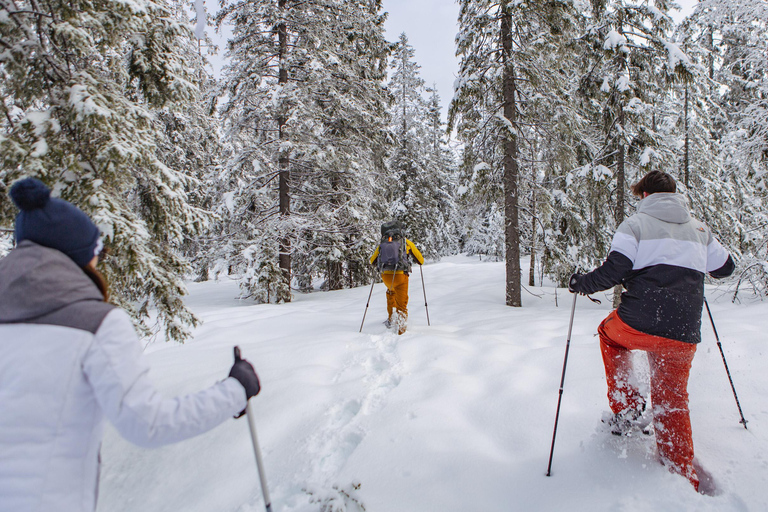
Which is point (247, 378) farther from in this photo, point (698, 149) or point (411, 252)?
point (698, 149)

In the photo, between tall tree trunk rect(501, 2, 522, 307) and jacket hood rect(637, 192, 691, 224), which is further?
tall tree trunk rect(501, 2, 522, 307)

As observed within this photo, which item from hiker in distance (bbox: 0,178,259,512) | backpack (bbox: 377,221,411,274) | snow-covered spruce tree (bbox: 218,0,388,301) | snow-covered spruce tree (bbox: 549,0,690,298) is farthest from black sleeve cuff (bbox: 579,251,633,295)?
snow-covered spruce tree (bbox: 218,0,388,301)

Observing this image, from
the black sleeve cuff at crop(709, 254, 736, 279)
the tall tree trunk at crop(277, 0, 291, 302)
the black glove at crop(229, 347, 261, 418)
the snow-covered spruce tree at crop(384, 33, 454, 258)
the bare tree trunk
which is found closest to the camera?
the black glove at crop(229, 347, 261, 418)

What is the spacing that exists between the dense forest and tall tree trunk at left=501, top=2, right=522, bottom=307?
51 mm

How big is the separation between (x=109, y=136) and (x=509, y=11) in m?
9.77

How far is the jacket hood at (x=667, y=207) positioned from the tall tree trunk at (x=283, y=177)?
999cm

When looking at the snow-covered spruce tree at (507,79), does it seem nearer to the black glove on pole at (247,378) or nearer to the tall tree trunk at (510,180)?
the tall tree trunk at (510,180)

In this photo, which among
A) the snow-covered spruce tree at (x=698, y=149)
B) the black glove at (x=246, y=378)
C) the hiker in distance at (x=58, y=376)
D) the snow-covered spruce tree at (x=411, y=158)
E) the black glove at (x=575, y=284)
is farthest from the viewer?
the snow-covered spruce tree at (x=411, y=158)

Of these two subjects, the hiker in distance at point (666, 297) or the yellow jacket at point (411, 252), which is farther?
the yellow jacket at point (411, 252)

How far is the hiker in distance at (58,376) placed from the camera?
1284 millimetres

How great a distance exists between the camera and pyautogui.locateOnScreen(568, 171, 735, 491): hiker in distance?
2.92m

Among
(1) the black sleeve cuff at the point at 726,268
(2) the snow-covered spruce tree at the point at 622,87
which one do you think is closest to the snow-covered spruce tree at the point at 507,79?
(2) the snow-covered spruce tree at the point at 622,87

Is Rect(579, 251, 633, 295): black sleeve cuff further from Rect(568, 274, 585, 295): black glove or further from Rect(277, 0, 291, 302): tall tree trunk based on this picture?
Rect(277, 0, 291, 302): tall tree trunk

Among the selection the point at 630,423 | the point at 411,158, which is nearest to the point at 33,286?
the point at 630,423
